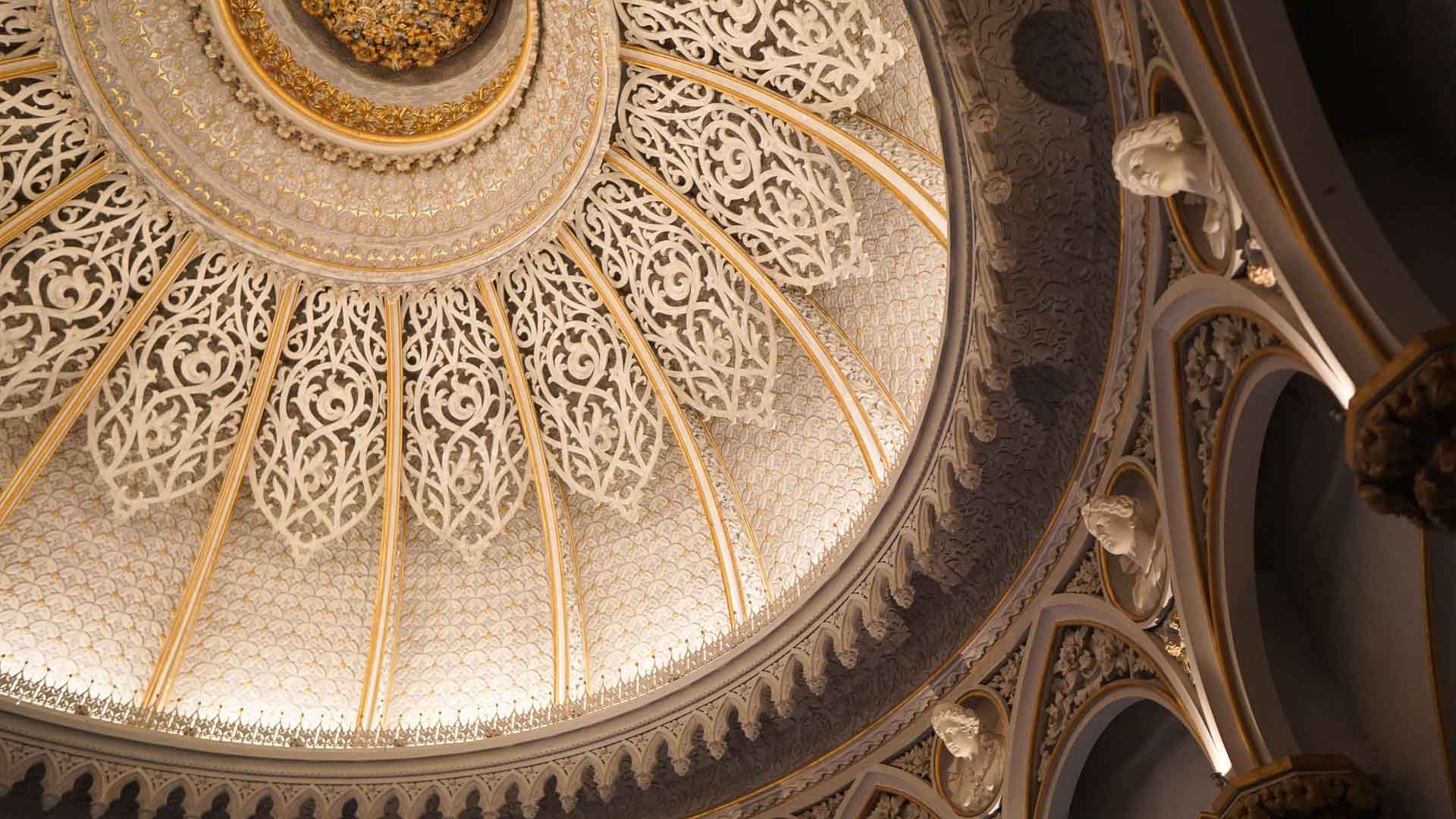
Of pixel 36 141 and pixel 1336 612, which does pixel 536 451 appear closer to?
pixel 36 141

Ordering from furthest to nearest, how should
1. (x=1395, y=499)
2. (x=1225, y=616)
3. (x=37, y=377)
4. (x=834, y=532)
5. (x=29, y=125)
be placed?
1. (x=37, y=377)
2. (x=29, y=125)
3. (x=834, y=532)
4. (x=1225, y=616)
5. (x=1395, y=499)

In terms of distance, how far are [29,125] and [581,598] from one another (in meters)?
7.02

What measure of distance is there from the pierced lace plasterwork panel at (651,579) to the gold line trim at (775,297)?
2008 mm

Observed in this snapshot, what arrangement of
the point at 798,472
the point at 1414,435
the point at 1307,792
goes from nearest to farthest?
1. the point at 1414,435
2. the point at 1307,792
3. the point at 798,472

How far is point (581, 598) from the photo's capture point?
36.6 feet

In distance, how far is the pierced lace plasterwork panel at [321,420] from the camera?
11422 millimetres

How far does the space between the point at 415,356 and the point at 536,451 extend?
172 centimetres

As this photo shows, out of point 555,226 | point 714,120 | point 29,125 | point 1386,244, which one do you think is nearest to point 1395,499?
point 1386,244

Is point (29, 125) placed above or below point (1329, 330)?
above

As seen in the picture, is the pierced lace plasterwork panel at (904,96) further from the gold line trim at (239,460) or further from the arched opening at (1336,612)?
the gold line trim at (239,460)

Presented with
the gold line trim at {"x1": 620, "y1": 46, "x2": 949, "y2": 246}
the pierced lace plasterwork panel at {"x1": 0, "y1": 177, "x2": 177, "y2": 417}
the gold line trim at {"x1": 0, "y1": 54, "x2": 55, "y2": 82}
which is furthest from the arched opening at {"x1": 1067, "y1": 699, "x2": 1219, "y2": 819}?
the gold line trim at {"x1": 0, "y1": 54, "x2": 55, "y2": 82}

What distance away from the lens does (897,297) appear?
9.11m

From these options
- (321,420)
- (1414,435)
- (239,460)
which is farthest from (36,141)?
(1414,435)

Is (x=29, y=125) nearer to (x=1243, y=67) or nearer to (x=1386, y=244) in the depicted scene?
(x=1243, y=67)
